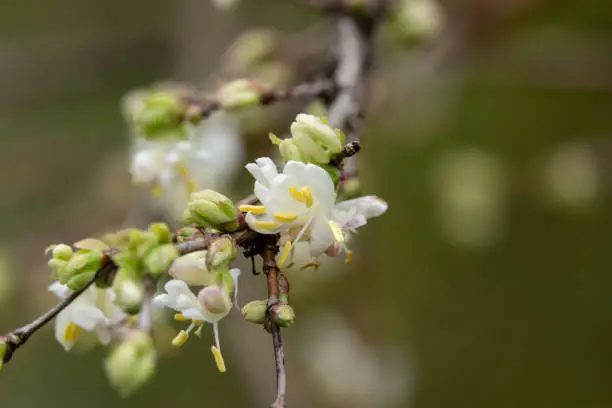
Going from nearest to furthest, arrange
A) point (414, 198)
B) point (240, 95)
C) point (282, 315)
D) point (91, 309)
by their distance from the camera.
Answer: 1. point (282, 315)
2. point (91, 309)
3. point (240, 95)
4. point (414, 198)

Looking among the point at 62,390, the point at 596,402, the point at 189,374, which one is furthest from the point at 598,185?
the point at 62,390

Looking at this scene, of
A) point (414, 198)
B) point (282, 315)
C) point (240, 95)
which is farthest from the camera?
point (414, 198)

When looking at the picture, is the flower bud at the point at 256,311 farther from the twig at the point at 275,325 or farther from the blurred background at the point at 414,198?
the blurred background at the point at 414,198

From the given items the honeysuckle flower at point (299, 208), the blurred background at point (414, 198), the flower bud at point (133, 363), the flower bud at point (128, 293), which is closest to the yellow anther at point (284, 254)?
the honeysuckle flower at point (299, 208)

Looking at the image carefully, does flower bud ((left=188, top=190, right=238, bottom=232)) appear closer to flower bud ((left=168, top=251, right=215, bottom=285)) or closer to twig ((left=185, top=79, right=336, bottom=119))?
flower bud ((left=168, top=251, right=215, bottom=285))

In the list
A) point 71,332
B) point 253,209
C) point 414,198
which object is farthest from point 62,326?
point 414,198

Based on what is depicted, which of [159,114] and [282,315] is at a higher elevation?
[159,114]

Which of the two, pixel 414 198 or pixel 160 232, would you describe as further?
pixel 414 198

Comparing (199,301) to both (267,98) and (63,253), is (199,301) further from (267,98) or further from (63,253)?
(267,98)
